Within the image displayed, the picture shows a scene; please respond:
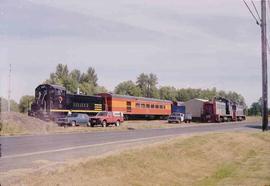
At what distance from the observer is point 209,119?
3093 inches

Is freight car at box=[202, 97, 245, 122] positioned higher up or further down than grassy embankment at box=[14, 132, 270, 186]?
higher up

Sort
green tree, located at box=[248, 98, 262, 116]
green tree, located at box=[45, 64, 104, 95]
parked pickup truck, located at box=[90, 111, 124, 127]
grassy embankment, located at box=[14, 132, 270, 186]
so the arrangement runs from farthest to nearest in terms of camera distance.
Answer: green tree, located at box=[248, 98, 262, 116] → green tree, located at box=[45, 64, 104, 95] → parked pickup truck, located at box=[90, 111, 124, 127] → grassy embankment, located at box=[14, 132, 270, 186]

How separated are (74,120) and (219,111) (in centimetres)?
3589

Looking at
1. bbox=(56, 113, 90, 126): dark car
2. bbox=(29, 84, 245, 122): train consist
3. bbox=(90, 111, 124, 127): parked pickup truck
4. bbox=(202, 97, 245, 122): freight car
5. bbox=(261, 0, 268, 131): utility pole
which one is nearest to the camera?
bbox=(261, 0, 268, 131): utility pole

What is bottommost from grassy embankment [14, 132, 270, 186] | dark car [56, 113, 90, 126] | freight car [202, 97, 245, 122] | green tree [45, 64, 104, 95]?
grassy embankment [14, 132, 270, 186]

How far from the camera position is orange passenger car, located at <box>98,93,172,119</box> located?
2469 inches

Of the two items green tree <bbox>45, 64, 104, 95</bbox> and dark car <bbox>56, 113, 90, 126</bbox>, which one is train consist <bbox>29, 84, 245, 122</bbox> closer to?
dark car <bbox>56, 113, 90, 126</bbox>

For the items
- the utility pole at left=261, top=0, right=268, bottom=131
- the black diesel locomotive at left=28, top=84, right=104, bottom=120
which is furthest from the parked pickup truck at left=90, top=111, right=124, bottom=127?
the utility pole at left=261, top=0, right=268, bottom=131

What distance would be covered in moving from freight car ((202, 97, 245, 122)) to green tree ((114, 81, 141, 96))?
71713mm

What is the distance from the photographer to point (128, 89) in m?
158

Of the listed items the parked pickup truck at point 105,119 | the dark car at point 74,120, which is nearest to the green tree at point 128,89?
the parked pickup truck at point 105,119

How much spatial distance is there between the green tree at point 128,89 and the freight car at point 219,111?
2823 inches

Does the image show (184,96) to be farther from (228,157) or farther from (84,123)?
(228,157)

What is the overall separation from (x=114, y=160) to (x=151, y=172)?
47.8 inches
